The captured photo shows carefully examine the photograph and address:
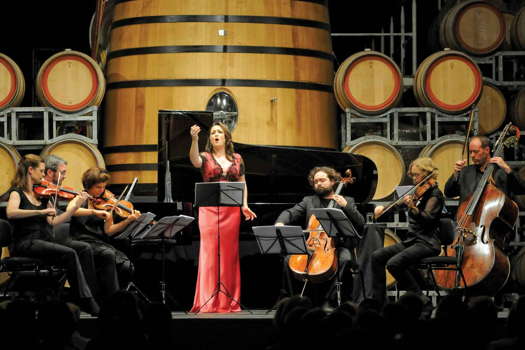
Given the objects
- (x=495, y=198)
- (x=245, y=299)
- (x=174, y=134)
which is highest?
(x=174, y=134)

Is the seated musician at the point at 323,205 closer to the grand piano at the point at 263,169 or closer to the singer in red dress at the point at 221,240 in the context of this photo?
the grand piano at the point at 263,169

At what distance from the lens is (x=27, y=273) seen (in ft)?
24.0

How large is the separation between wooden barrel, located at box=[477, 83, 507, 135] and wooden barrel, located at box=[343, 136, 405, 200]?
126 centimetres

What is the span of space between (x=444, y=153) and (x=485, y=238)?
6.73 feet

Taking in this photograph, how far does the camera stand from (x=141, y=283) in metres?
8.10

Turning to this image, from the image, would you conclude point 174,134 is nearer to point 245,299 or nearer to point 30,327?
point 245,299

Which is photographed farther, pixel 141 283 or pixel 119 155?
pixel 119 155

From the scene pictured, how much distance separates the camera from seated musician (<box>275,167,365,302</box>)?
7547 millimetres

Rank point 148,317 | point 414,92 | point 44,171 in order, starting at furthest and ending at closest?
point 414,92
point 44,171
point 148,317

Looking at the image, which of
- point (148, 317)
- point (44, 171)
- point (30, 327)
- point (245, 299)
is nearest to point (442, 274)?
point (245, 299)

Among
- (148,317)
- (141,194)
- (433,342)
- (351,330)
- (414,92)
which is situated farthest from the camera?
(414,92)

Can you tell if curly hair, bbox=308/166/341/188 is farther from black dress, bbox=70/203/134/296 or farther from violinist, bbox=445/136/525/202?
black dress, bbox=70/203/134/296

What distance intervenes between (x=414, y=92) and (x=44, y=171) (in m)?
3.87

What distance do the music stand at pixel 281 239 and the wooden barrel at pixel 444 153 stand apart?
2.53 m
